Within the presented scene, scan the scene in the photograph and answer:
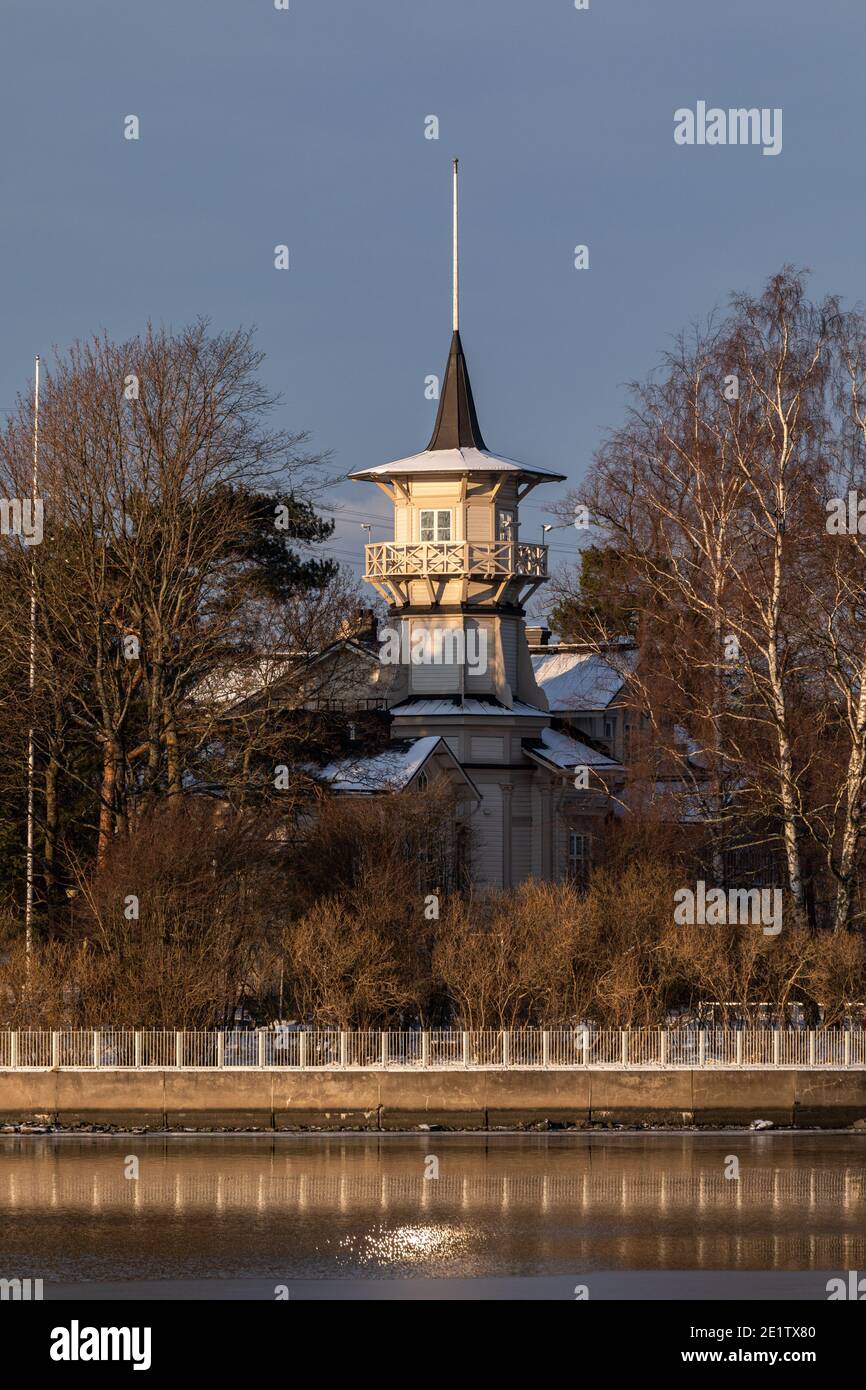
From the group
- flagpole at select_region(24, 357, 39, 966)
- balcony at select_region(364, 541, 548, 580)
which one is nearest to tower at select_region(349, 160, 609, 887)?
balcony at select_region(364, 541, 548, 580)

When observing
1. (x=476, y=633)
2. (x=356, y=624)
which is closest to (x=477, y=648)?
(x=476, y=633)

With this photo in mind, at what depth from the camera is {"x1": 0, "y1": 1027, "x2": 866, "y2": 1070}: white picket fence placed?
121 ft

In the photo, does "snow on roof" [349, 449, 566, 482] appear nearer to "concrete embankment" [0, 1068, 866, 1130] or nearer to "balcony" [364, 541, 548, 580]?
"balcony" [364, 541, 548, 580]

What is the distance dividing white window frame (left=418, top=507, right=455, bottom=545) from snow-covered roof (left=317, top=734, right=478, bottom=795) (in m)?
5.96

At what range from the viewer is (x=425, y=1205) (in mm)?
28844

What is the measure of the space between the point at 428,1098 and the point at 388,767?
947 inches

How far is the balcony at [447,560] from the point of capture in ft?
215

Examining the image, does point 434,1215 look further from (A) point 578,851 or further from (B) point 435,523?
(A) point 578,851

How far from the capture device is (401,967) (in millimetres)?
39312

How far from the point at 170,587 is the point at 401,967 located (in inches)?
468

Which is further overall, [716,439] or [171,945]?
[716,439]
